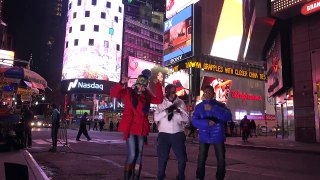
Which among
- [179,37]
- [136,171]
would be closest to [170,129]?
[136,171]

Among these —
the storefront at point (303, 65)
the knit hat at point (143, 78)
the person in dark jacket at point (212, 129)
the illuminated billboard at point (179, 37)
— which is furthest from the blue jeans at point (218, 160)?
the illuminated billboard at point (179, 37)

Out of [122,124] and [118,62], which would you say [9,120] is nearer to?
[122,124]

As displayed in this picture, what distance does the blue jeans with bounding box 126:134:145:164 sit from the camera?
17.4 feet

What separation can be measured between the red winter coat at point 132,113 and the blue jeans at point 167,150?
0.34 m

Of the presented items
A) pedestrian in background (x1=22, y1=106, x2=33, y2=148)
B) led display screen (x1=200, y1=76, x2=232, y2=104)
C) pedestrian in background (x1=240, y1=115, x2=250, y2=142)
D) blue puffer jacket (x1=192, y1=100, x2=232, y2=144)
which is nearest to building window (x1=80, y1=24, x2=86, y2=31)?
led display screen (x1=200, y1=76, x2=232, y2=104)

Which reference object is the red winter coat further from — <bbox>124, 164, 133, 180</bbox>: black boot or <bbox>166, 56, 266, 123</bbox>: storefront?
<bbox>166, 56, 266, 123</bbox>: storefront

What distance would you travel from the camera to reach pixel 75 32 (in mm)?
72125

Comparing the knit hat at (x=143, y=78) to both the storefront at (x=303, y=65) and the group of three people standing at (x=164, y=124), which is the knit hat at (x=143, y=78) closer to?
the group of three people standing at (x=164, y=124)

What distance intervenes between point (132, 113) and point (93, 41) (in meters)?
67.2

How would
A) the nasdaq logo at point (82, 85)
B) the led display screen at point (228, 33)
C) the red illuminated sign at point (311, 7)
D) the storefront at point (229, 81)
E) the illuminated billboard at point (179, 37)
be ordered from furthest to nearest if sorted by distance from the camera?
the nasdaq logo at point (82, 85)
the led display screen at point (228, 33)
the illuminated billboard at point (179, 37)
the storefront at point (229, 81)
the red illuminated sign at point (311, 7)

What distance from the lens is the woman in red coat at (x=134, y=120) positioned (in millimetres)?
5285

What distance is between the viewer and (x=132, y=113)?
5.36 m

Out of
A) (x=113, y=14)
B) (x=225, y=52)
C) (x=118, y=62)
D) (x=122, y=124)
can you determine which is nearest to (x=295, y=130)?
(x=122, y=124)

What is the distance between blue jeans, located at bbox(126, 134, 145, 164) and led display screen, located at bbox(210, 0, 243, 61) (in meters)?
58.0
